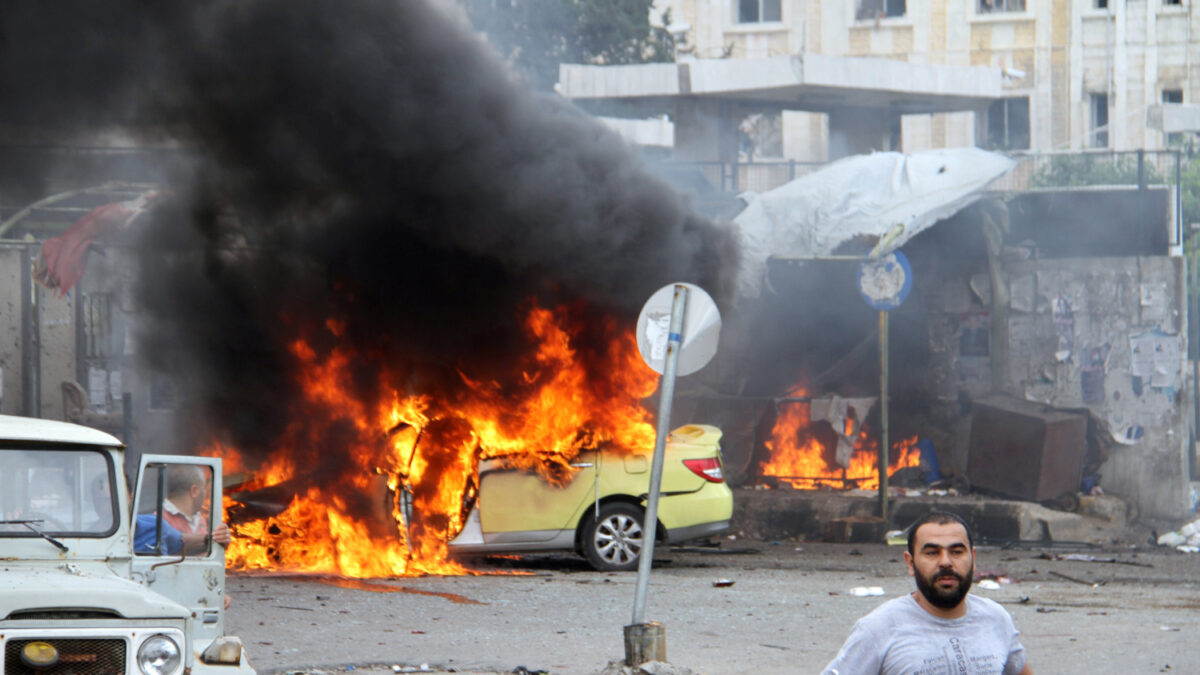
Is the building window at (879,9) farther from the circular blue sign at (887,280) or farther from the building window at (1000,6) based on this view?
the circular blue sign at (887,280)

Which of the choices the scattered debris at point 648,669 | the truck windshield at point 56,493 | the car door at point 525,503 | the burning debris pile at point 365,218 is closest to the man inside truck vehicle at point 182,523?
the truck windshield at point 56,493

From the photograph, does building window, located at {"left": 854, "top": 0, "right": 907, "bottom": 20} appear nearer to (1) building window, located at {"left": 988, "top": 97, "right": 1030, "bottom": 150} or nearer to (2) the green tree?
(1) building window, located at {"left": 988, "top": 97, "right": 1030, "bottom": 150}

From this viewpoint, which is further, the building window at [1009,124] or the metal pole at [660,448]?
the building window at [1009,124]

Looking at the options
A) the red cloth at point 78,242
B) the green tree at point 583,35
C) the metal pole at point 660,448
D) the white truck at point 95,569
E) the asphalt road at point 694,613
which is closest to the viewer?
the white truck at point 95,569

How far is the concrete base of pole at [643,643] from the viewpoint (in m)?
7.36

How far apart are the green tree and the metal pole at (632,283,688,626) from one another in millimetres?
23339

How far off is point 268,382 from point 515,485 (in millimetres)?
3614

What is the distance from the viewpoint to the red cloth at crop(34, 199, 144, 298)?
17688 millimetres

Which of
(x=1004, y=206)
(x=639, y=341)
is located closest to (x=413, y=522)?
(x=639, y=341)

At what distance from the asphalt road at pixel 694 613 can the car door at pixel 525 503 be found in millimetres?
411

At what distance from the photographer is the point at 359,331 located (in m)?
13.7

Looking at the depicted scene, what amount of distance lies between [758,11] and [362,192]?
26.8 m

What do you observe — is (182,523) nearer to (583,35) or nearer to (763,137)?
(583,35)

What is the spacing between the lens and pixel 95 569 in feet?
18.2
